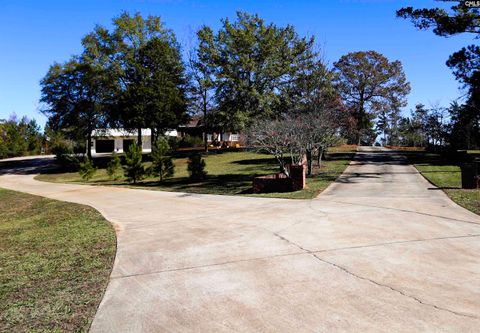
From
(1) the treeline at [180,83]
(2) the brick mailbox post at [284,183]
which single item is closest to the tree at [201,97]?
(1) the treeline at [180,83]

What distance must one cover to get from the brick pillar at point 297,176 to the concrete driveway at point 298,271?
4243mm

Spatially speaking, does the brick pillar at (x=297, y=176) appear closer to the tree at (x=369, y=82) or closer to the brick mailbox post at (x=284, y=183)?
the brick mailbox post at (x=284, y=183)

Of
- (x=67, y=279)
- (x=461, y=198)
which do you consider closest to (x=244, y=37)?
(x=461, y=198)

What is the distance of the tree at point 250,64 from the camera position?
3503cm

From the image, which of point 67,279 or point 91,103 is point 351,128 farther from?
point 67,279

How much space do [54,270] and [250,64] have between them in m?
30.8

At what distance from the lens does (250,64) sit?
116 ft

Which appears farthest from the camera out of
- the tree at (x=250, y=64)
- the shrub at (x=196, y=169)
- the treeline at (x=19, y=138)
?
the treeline at (x=19, y=138)

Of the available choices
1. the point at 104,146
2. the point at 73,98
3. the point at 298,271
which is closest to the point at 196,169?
the point at 298,271

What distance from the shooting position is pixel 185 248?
7.55 m

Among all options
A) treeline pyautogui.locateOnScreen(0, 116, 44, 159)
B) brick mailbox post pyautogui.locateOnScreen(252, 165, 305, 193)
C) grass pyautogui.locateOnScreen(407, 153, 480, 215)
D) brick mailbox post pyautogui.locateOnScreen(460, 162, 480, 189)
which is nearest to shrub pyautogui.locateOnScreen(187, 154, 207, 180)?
brick mailbox post pyautogui.locateOnScreen(252, 165, 305, 193)

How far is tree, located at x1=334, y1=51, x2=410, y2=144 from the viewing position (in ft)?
167

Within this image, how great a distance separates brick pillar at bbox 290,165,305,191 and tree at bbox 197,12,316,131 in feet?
60.6

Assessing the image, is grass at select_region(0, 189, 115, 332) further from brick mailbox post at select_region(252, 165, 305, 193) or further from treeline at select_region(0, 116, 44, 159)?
treeline at select_region(0, 116, 44, 159)
